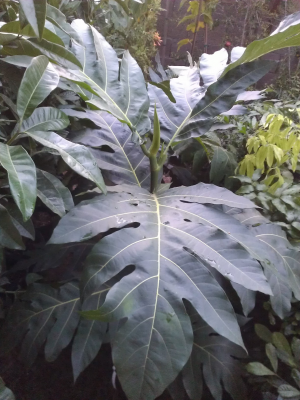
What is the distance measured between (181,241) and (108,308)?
25 centimetres

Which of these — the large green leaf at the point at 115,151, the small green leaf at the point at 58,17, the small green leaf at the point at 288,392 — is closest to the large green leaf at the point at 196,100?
the large green leaf at the point at 115,151

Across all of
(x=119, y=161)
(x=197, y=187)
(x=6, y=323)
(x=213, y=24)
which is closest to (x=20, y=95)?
(x=119, y=161)

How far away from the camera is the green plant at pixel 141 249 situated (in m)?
0.61

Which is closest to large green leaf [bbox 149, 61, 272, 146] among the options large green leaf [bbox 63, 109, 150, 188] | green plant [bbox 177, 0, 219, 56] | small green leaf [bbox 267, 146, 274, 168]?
large green leaf [bbox 63, 109, 150, 188]

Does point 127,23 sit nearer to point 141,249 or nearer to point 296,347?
point 141,249

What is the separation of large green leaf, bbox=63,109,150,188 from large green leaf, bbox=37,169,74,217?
230 mm

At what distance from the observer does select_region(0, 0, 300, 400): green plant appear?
1.99ft

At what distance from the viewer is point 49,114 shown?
30.1 inches

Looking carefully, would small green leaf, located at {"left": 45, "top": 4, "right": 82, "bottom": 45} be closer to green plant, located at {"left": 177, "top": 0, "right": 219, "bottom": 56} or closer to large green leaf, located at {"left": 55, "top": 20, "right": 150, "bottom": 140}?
large green leaf, located at {"left": 55, "top": 20, "right": 150, "bottom": 140}

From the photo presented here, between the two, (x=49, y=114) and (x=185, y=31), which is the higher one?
(x=185, y=31)

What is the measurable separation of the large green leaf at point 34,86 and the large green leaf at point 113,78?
1.02 ft

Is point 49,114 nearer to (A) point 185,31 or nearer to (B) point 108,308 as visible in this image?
(B) point 108,308

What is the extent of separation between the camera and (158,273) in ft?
2.22

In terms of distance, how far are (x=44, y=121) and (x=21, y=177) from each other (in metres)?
0.22
